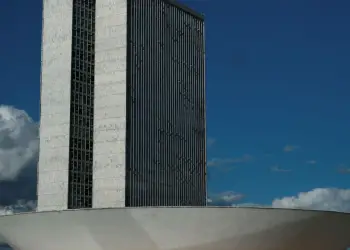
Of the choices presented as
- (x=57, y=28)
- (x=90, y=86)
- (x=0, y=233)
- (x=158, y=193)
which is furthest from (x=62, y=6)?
(x=0, y=233)

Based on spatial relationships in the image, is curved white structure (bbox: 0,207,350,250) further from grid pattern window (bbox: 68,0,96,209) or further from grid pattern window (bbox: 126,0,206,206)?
grid pattern window (bbox: 126,0,206,206)

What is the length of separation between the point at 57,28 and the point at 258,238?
121 feet

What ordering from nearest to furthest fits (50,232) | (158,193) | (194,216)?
(194,216) < (50,232) < (158,193)

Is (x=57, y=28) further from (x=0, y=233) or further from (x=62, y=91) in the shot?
(x=0, y=233)

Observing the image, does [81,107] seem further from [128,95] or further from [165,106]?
[165,106]

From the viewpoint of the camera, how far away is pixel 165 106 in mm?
83125

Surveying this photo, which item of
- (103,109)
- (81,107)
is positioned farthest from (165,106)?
(81,107)

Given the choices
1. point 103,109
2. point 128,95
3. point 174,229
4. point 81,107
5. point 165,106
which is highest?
point 128,95

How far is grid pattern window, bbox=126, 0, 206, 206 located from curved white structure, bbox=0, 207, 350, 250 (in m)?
23.1

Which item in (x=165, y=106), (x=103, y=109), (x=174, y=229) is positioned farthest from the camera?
(x=165, y=106)

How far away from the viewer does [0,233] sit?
54.7 metres

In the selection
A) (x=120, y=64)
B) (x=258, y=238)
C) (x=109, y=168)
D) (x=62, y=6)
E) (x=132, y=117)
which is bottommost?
(x=258, y=238)

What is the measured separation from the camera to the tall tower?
2913 inches

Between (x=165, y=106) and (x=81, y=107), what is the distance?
11066 millimetres
